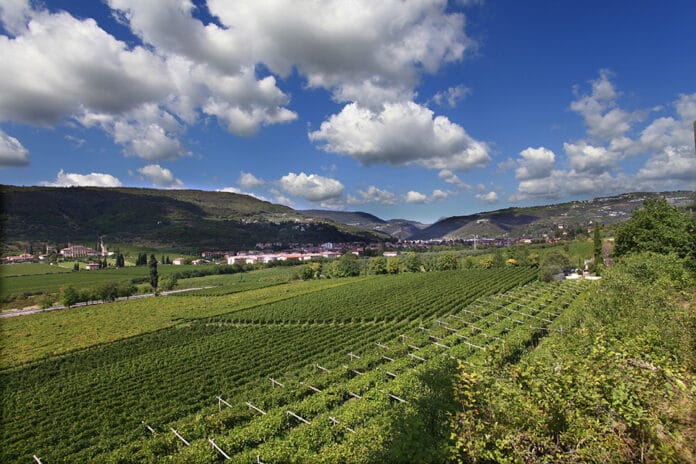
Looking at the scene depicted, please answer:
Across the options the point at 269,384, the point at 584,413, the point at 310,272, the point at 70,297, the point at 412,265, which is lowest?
the point at 310,272

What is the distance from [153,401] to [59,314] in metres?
59.5

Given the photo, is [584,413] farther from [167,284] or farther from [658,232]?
[167,284]

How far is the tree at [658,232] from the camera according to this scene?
36.3m

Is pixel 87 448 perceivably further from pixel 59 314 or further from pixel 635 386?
pixel 59 314

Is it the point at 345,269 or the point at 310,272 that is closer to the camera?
the point at 310,272

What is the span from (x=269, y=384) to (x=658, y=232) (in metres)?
49.1

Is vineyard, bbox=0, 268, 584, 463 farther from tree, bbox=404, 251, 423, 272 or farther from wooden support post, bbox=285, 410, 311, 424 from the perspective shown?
tree, bbox=404, 251, 423, 272

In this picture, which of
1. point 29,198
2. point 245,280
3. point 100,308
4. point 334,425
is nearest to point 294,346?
point 334,425

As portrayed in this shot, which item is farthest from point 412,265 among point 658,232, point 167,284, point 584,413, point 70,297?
point 584,413

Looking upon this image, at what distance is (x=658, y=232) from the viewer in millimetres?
41094

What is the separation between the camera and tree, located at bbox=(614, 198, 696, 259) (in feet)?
119

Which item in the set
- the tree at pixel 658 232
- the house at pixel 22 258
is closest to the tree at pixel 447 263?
the tree at pixel 658 232

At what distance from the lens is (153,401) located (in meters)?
24.2

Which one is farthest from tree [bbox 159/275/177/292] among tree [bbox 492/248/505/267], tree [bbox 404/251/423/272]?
tree [bbox 492/248/505/267]
